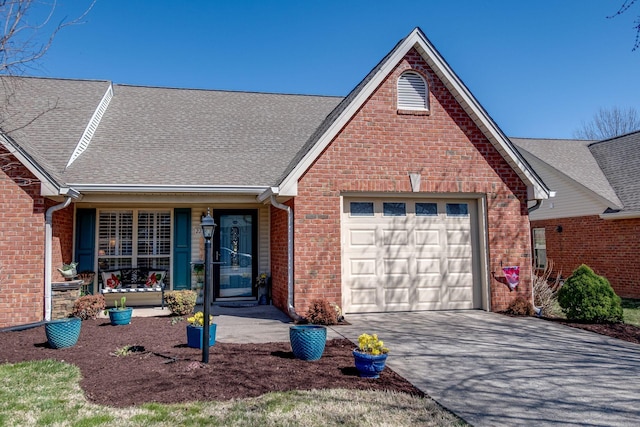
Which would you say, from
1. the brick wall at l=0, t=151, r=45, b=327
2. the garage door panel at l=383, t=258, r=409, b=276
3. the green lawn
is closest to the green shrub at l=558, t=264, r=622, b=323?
the green lawn

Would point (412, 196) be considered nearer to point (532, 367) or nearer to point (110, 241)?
point (532, 367)

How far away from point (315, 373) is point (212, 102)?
1176 centimetres

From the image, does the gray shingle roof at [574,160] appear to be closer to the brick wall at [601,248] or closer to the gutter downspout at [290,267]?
the brick wall at [601,248]

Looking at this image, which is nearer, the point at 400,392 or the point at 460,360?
the point at 400,392

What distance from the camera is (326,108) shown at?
1555 cm

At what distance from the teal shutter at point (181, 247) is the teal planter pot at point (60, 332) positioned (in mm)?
4618

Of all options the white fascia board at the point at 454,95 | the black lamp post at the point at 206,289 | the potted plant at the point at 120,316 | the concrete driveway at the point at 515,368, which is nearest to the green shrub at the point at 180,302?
the potted plant at the point at 120,316

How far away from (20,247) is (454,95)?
976cm

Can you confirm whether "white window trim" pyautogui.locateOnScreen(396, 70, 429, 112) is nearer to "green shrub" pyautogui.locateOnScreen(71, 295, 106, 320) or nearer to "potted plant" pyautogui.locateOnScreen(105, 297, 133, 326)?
"potted plant" pyautogui.locateOnScreen(105, 297, 133, 326)

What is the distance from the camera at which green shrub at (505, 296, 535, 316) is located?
9.62 metres

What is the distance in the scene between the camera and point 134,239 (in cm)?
1137

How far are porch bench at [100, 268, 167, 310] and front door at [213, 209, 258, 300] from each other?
155 cm

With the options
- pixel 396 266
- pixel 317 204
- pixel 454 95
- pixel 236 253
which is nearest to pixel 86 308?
pixel 236 253

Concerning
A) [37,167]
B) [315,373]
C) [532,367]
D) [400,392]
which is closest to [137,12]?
[37,167]
